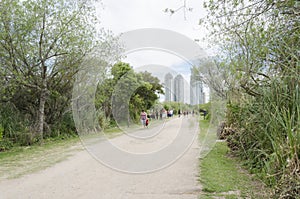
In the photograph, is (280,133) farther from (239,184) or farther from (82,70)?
(82,70)

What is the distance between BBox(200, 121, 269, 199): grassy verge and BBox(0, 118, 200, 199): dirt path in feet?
0.66

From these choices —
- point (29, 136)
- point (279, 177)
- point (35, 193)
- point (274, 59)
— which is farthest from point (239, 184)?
point (29, 136)

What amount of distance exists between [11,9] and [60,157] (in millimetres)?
5597

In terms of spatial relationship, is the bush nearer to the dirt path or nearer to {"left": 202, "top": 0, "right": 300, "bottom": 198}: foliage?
{"left": 202, "top": 0, "right": 300, "bottom": 198}: foliage

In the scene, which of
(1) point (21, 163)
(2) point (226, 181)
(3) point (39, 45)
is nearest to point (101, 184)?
(2) point (226, 181)

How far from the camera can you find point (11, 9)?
343 inches

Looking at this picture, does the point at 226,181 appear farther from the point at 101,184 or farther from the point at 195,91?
the point at 195,91

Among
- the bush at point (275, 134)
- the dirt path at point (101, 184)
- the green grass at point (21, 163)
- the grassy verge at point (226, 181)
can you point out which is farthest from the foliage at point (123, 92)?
the grassy verge at point (226, 181)

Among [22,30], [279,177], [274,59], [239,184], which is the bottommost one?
[239,184]

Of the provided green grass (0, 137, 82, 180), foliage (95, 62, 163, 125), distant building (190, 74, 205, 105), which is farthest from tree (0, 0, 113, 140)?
distant building (190, 74, 205, 105)

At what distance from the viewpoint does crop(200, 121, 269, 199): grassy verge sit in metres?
3.73

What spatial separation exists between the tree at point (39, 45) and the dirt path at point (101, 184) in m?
5.45

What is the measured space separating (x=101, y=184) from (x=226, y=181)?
7.28 ft

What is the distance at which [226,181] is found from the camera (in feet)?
14.6
